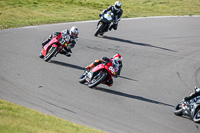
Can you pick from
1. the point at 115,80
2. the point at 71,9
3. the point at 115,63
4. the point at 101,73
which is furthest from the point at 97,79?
the point at 71,9

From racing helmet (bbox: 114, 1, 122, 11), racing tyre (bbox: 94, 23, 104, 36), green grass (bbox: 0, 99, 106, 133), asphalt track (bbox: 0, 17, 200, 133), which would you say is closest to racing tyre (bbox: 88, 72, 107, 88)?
asphalt track (bbox: 0, 17, 200, 133)

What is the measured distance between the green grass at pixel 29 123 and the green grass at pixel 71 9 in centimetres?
1140

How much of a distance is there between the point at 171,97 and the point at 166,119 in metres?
2.05

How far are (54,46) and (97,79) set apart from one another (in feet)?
9.15

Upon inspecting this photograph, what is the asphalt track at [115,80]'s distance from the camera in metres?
9.78

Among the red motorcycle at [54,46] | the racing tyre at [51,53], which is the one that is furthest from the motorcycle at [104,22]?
the racing tyre at [51,53]

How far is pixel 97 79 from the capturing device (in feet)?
37.6

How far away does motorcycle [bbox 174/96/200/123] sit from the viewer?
1027cm

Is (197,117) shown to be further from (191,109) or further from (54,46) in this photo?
(54,46)

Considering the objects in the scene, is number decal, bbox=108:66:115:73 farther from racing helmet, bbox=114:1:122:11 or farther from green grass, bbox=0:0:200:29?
green grass, bbox=0:0:200:29

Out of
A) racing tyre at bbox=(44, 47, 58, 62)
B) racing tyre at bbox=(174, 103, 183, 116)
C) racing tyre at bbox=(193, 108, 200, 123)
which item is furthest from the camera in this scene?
racing tyre at bbox=(44, 47, 58, 62)

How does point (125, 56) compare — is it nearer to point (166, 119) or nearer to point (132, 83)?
point (132, 83)

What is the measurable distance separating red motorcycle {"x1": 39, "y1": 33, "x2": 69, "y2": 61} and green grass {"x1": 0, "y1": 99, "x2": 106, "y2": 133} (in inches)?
190

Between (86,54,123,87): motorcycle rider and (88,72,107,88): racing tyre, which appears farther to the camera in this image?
(86,54,123,87): motorcycle rider
